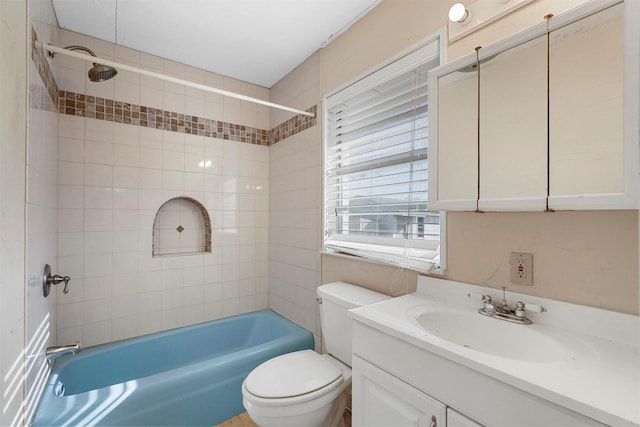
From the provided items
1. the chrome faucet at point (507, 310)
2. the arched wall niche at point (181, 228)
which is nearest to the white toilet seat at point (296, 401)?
the chrome faucet at point (507, 310)

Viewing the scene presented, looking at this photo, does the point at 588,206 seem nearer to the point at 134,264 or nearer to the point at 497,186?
the point at 497,186

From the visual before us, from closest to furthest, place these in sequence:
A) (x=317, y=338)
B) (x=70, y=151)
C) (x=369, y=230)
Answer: (x=369, y=230) → (x=70, y=151) → (x=317, y=338)

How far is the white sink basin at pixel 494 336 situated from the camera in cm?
90

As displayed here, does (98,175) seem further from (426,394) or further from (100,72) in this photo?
(426,394)

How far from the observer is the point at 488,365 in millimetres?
722

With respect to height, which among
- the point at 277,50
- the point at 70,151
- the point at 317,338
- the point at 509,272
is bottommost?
the point at 317,338

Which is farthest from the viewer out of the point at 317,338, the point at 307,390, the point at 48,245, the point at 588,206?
the point at 317,338

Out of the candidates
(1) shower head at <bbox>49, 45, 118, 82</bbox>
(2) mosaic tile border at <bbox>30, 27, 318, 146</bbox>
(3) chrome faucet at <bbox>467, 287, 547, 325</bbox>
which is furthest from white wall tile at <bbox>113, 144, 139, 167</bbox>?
(3) chrome faucet at <bbox>467, 287, 547, 325</bbox>

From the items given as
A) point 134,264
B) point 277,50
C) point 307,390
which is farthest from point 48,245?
point 277,50

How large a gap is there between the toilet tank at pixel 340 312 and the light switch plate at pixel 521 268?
62cm

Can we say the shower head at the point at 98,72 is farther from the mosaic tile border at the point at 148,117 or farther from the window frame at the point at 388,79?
the window frame at the point at 388,79

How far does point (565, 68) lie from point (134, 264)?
8.77ft

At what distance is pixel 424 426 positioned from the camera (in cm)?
88

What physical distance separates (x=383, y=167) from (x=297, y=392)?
1.25m
